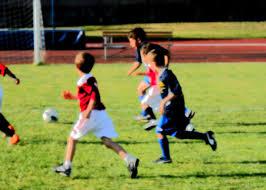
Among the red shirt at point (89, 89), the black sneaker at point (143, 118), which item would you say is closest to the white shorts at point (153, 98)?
the black sneaker at point (143, 118)

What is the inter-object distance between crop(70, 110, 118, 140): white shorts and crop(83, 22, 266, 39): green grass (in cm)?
3617

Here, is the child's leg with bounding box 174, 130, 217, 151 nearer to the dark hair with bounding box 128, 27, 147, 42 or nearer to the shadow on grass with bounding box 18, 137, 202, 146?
the shadow on grass with bounding box 18, 137, 202, 146

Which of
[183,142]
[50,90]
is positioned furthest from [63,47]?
[183,142]

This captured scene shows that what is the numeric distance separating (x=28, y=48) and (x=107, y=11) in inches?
944

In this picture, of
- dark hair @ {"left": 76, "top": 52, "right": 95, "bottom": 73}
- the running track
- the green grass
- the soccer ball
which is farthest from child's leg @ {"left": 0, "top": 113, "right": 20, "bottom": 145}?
the green grass

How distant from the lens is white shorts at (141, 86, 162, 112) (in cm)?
1205

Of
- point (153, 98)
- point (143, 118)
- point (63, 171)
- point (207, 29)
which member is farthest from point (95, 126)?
point (207, 29)

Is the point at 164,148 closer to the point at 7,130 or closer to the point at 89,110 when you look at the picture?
the point at 89,110

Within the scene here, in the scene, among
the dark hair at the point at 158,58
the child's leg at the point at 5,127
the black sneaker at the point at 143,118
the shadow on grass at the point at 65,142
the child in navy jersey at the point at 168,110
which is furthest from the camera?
the black sneaker at the point at 143,118

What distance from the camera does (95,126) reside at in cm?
790

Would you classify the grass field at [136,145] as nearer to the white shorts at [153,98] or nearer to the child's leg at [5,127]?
the child's leg at [5,127]

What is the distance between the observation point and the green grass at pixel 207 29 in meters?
44.9

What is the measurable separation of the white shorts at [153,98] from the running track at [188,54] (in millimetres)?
14973

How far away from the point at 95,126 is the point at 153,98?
427cm
